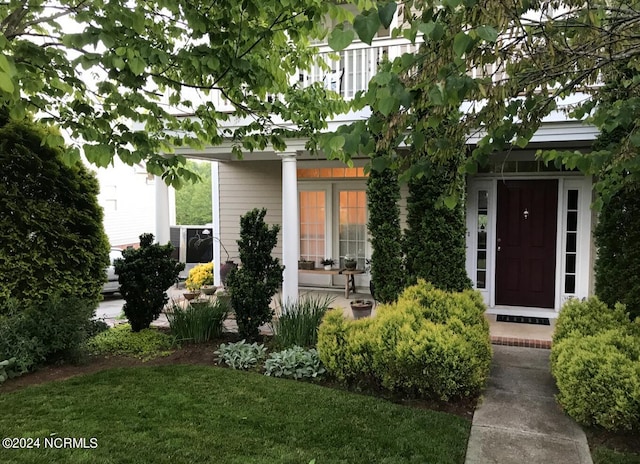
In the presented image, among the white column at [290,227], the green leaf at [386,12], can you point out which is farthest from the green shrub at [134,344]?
the green leaf at [386,12]

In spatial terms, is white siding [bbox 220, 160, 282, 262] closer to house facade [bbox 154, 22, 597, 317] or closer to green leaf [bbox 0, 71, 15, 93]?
house facade [bbox 154, 22, 597, 317]

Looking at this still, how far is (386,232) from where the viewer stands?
6617 millimetres

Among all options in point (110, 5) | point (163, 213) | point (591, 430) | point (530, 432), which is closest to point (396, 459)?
point (530, 432)

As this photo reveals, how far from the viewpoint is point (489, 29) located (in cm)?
182

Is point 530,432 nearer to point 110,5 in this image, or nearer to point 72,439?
point 72,439

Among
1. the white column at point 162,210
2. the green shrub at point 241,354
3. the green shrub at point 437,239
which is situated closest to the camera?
the green shrub at point 241,354

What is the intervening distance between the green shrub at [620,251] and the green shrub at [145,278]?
5.52 meters

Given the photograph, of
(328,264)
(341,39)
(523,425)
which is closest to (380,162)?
(341,39)

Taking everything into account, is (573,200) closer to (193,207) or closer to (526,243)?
(526,243)

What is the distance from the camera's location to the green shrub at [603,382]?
3.61m

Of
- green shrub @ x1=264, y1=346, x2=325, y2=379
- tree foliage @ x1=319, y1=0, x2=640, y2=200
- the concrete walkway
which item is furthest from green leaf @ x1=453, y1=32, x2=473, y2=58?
green shrub @ x1=264, y1=346, x2=325, y2=379

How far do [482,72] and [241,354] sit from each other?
3997 millimetres

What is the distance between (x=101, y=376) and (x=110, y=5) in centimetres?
370

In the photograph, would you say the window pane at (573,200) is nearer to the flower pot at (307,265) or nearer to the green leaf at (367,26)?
the flower pot at (307,265)
